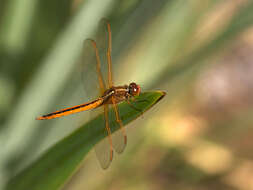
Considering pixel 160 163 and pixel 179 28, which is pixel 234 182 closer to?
pixel 160 163

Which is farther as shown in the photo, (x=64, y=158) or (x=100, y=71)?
(x=100, y=71)

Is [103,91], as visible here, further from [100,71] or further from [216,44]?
[216,44]

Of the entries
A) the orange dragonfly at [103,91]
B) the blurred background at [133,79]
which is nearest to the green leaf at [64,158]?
the blurred background at [133,79]

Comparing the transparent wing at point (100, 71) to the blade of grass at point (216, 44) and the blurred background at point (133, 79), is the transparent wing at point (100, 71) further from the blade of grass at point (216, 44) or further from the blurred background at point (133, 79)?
the blade of grass at point (216, 44)

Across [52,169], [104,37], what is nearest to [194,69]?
[104,37]

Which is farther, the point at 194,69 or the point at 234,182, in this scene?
the point at 234,182

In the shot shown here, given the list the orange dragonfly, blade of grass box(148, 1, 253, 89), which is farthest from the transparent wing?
blade of grass box(148, 1, 253, 89)

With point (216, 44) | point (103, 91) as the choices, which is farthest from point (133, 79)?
point (216, 44)
